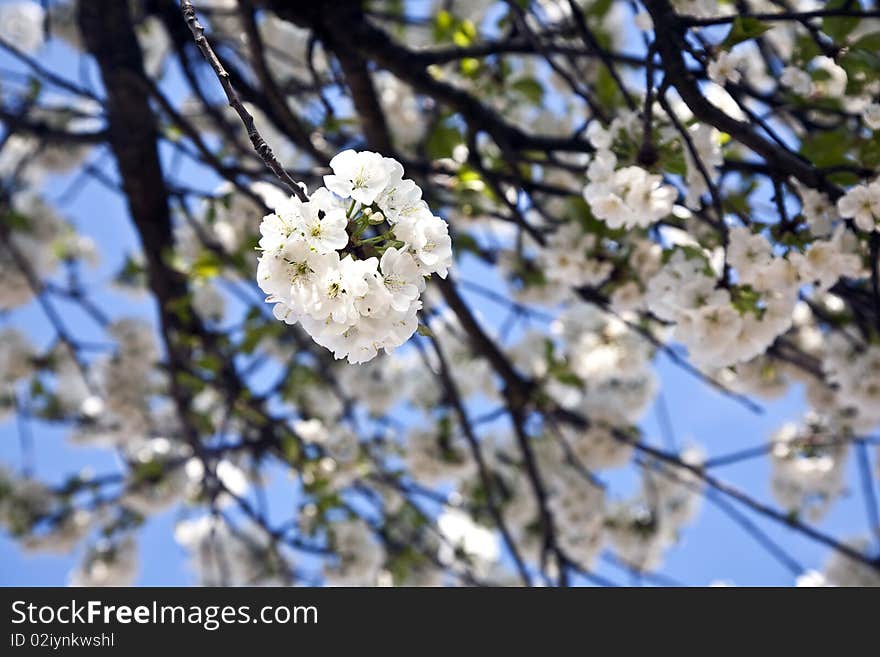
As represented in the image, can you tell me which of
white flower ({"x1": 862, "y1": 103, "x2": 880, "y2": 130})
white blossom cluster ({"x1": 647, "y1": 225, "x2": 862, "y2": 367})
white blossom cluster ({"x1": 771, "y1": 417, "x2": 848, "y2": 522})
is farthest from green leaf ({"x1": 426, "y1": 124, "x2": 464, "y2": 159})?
white blossom cluster ({"x1": 771, "y1": 417, "x2": 848, "y2": 522})

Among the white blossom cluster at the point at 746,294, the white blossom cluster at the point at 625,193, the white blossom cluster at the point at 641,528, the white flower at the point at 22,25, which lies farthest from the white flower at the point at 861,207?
the white flower at the point at 22,25

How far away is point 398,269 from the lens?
89 centimetres

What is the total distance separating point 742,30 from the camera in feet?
4.13

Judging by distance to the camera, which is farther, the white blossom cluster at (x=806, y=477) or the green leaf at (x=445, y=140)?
the white blossom cluster at (x=806, y=477)

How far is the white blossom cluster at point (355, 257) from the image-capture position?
0.88m

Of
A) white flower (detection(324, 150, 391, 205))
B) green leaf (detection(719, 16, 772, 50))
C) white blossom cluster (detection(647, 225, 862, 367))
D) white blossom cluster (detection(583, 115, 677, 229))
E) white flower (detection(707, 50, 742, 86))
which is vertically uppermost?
green leaf (detection(719, 16, 772, 50))

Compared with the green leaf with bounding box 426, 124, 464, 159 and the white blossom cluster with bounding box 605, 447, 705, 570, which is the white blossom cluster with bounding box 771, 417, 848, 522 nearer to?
the white blossom cluster with bounding box 605, 447, 705, 570

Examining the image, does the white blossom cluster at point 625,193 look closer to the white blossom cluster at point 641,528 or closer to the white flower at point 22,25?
the white blossom cluster at point 641,528

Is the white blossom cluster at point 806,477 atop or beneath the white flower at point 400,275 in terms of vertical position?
atop

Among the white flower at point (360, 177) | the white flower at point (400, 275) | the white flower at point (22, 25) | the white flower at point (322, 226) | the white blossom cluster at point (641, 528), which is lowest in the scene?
the white flower at point (400, 275)

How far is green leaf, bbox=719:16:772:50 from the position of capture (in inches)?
49.3

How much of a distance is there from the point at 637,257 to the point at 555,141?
311mm

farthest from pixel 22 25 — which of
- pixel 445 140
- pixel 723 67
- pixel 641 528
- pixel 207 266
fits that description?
pixel 723 67

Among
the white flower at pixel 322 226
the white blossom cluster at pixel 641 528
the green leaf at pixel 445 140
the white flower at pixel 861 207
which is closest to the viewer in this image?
the white flower at pixel 322 226
